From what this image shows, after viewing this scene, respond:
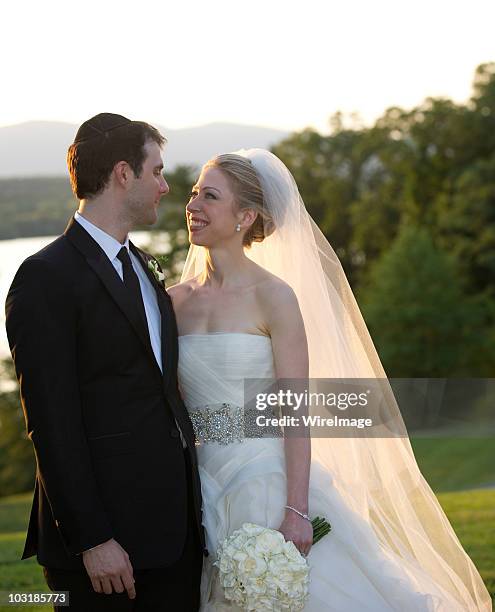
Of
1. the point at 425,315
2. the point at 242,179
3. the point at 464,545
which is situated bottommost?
the point at 425,315

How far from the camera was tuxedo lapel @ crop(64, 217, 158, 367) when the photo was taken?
400 centimetres

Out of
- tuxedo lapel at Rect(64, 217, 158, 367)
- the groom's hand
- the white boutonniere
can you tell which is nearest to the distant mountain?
the white boutonniere

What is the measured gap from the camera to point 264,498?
4578 mm

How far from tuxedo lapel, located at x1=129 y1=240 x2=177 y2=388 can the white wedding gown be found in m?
0.36

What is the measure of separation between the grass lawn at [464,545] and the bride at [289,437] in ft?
6.97

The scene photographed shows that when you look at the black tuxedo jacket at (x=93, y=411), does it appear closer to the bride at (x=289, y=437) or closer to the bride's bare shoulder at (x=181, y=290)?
the bride at (x=289, y=437)

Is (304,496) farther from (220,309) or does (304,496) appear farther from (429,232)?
(429,232)

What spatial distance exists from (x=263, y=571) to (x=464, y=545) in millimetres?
4849

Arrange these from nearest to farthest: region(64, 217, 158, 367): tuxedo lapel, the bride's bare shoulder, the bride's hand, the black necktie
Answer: region(64, 217, 158, 367): tuxedo lapel < the black necktie < the bride's hand < the bride's bare shoulder

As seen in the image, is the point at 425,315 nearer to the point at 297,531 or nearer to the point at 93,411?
the point at 297,531

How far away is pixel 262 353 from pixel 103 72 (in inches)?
834

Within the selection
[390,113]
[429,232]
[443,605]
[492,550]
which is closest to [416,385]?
[429,232]

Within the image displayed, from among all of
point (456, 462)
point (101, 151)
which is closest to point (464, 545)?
point (101, 151)

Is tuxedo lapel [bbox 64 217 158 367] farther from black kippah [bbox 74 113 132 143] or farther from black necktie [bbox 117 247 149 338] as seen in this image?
black kippah [bbox 74 113 132 143]
